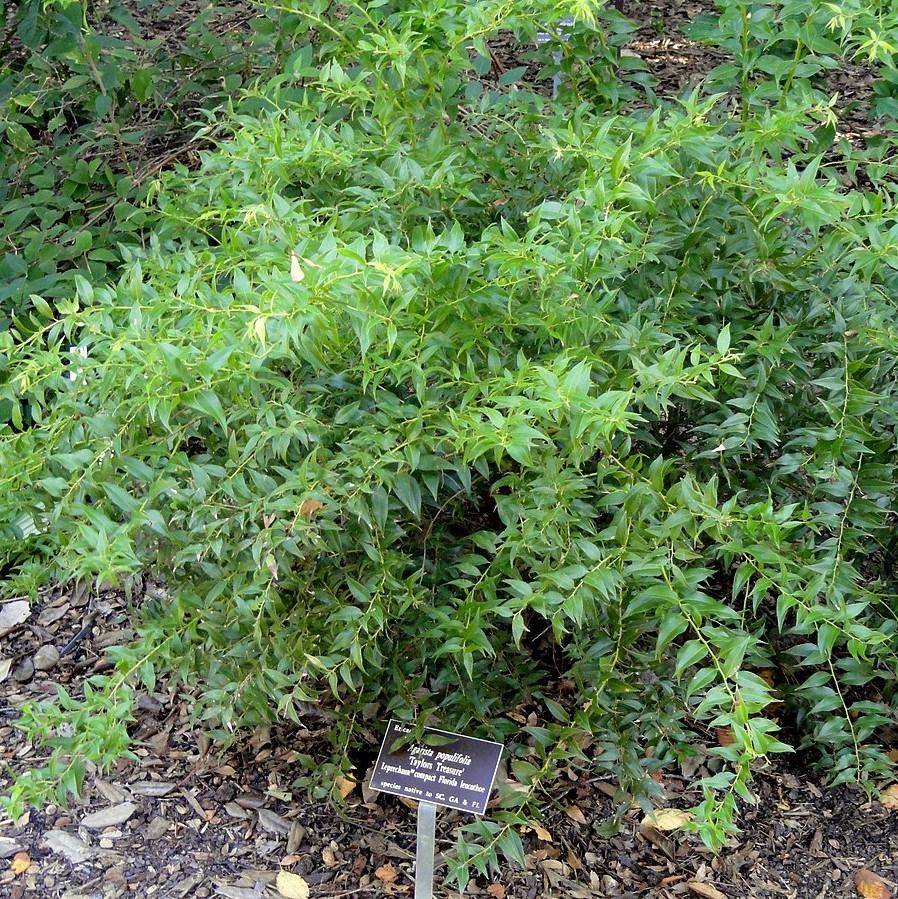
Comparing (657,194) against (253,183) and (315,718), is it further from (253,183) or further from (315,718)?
(315,718)

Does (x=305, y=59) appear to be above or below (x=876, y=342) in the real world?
above

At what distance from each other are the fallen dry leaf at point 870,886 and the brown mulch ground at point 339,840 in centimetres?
2

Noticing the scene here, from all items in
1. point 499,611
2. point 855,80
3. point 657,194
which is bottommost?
point 855,80

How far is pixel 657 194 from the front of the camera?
2.53 m

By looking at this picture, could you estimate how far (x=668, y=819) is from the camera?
2805 millimetres

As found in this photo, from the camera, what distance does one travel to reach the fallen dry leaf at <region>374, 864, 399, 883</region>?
266 cm

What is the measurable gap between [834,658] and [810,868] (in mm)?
546

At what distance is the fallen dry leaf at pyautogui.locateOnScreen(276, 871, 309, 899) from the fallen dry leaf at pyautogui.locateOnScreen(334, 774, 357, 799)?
233 millimetres

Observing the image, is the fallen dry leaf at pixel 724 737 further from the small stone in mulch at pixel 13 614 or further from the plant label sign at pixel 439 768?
the small stone in mulch at pixel 13 614

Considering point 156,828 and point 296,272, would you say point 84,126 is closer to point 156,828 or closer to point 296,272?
point 156,828

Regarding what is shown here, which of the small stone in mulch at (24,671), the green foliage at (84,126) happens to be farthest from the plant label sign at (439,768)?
the green foliage at (84,126)

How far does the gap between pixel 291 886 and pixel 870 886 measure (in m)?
1.43

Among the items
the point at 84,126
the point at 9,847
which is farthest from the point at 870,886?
the point at 84,126

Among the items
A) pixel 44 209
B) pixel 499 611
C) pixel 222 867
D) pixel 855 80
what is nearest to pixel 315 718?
pixel 222 867
